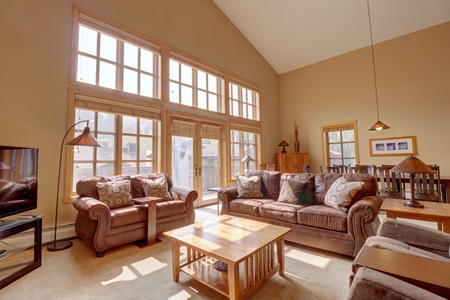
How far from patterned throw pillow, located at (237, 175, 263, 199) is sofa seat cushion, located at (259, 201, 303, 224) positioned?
0.48m

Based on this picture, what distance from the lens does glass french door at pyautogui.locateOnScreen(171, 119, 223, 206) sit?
4848mm

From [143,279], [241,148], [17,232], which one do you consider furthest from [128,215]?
[241,148]

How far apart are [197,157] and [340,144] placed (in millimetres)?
4325

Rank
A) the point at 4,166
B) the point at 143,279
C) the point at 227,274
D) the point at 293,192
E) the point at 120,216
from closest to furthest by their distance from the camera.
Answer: the point at 227,274 → the point at 143,279 → the point at 4,166 → the point at 120,216 → the point at 293,192

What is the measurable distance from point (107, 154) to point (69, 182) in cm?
74

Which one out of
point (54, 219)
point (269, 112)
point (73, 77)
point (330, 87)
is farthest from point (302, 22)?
point (54, 219)

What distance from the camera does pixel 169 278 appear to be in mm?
2098

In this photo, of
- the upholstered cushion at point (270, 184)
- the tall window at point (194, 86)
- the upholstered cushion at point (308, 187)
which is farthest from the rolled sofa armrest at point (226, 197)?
the tall window at point (194, 86)

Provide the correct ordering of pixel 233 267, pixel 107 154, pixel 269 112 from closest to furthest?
pixel 233 267 → pixel 107 154 → pixel 269 112

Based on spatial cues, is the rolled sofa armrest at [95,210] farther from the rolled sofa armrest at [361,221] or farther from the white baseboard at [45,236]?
the rolled sofa armrest at [361,221]

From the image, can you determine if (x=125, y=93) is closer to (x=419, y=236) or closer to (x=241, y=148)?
(x=241, y=148)

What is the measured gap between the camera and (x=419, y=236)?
1680mm

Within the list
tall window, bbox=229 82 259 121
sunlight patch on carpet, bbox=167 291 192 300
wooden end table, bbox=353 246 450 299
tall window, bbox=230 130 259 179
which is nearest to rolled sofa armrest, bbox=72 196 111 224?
sunlight patch on carpet, bbox=167 291 192 300

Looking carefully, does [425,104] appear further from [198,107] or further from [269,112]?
[198,107]
